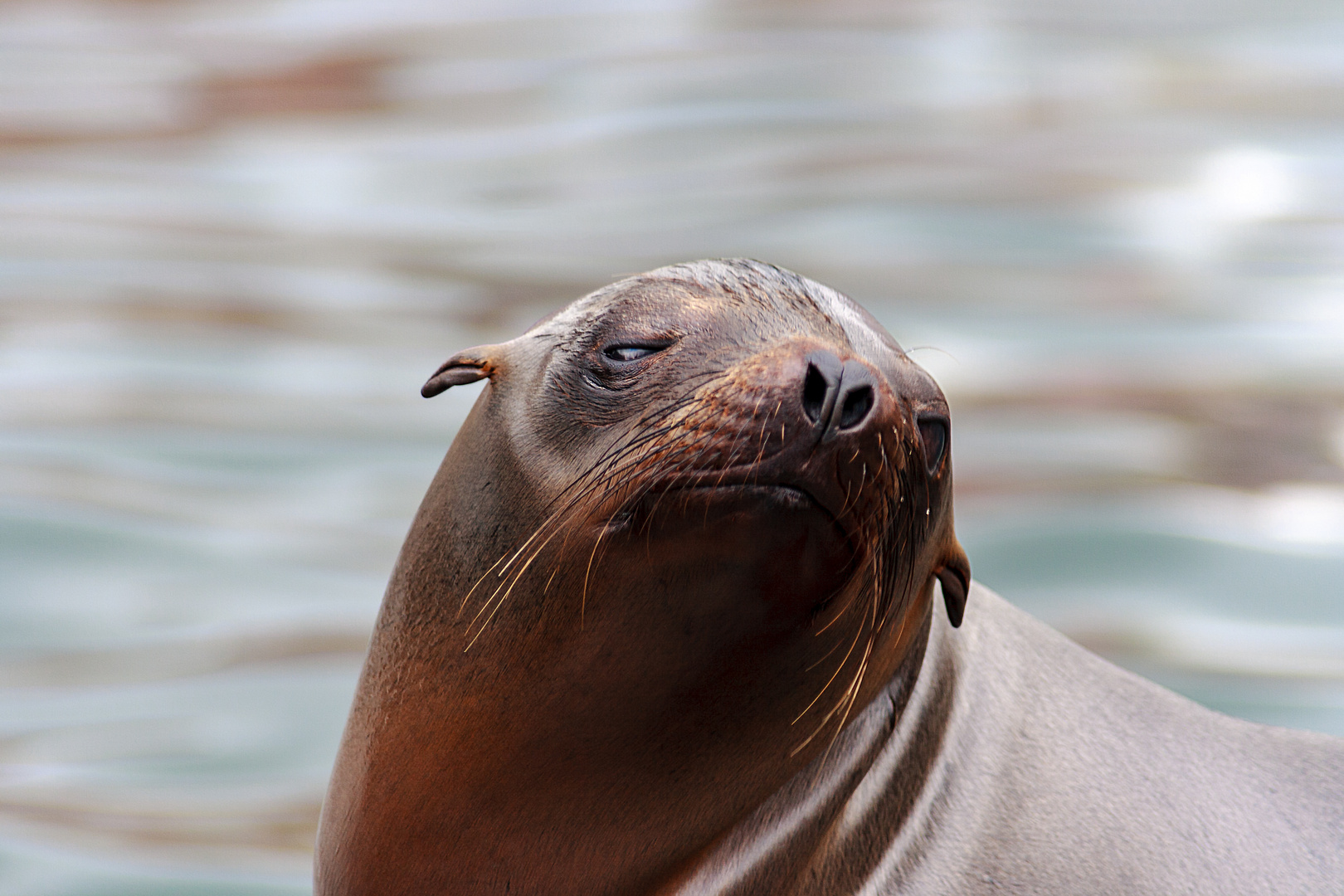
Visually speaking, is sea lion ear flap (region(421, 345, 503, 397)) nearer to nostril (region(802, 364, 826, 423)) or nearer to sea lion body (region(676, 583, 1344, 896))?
nostril (region(802, 364, 826, 423))

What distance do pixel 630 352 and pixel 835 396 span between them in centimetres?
38

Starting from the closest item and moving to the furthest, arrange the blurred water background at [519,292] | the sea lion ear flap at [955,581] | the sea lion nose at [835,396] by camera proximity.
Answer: the sea lion nose at [835,396] → the sea lion ear flap at [955,581] → the blurred water background at [519,292]

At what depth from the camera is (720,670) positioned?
85.1 inches

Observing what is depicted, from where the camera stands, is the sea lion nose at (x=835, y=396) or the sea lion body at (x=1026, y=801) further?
the sea lion body at (x=1026, y=801)

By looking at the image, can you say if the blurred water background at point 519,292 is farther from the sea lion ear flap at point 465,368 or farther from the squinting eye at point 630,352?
the squinting eye at point 630,352

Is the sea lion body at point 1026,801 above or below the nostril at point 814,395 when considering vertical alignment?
below

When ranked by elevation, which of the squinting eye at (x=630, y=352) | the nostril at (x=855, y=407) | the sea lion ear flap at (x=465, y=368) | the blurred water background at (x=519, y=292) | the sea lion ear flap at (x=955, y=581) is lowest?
the sea lion ear flap at (x=955, y=581)

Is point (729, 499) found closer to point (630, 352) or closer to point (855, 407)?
point (855, 407)

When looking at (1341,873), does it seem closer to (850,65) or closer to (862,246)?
(862,246)

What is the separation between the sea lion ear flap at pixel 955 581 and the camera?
2389 mm

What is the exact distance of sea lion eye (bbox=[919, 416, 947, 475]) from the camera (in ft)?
7.41

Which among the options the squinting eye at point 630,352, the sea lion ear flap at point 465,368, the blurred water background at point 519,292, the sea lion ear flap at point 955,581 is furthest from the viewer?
the blurred water background at point 519,292

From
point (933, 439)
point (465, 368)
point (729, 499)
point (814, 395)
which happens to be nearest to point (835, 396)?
point (814, 395)

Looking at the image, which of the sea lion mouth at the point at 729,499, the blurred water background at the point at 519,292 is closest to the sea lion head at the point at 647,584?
the sea lion mouth at the point at 729,499
